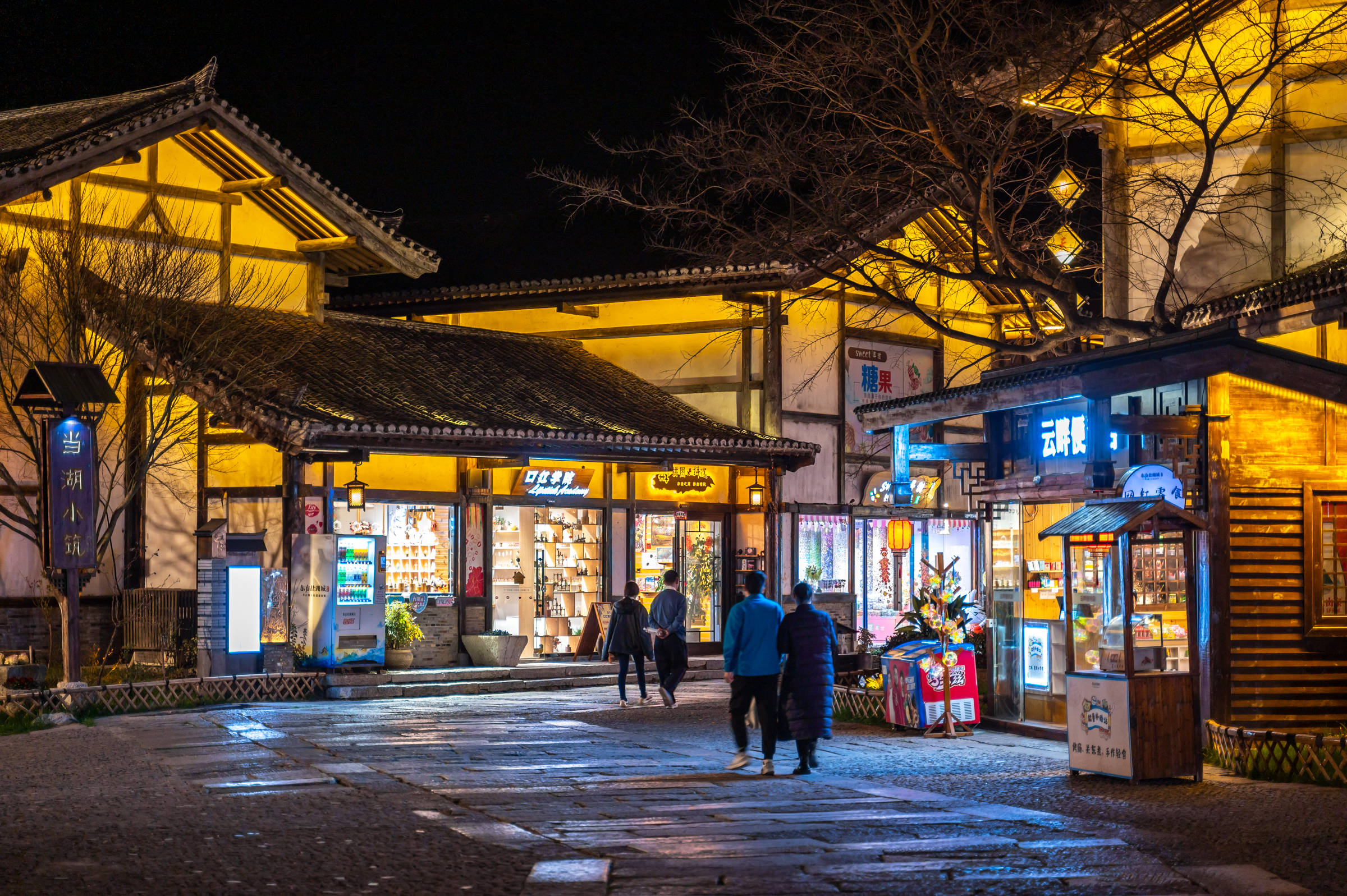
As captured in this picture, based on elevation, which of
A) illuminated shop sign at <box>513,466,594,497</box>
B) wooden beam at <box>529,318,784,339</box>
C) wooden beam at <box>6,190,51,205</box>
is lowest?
illuminated shop sign at <box>513,466,594,497</box>

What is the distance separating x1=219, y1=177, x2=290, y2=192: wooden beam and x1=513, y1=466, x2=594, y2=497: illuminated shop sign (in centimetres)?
609

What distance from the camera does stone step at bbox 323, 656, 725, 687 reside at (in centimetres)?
2002

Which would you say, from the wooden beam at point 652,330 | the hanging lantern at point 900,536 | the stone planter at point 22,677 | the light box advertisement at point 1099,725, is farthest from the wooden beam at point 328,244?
the light box advertisement at point 1099,725

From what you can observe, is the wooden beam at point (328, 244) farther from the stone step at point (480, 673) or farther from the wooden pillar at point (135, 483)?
the stone step at point (480, 673)

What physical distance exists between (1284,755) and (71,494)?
13.2m

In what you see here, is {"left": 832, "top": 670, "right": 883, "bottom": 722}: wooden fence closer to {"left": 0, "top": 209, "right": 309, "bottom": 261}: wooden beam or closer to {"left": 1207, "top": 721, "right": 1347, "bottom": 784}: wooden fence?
{"left": 1207, "top": 721, "right": 1347, "bottom": 784}: wooden fence

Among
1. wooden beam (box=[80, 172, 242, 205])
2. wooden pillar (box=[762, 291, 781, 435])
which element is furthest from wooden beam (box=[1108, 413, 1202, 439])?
wooden beam (box=[80, 172, 242, 205])

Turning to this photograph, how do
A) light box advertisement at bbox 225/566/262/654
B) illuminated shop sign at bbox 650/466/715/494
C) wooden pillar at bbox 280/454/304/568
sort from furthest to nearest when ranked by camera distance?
illuminated shop sign at bbox 650/466/715/494 → wooden pillar at bbox 280/454/304/568 → light box advertisement at bbox 225/566/262/654

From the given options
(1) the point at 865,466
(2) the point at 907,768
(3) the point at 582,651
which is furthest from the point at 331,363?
(2) the point at 907,768

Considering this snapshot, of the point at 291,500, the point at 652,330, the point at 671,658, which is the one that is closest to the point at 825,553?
the point at 652,330

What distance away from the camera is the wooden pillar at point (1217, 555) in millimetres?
12875

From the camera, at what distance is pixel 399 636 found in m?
21.9

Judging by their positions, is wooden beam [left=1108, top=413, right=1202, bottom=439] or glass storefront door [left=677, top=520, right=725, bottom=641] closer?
wooden beam [left=1108, top=413, right=1202, bottom=439]

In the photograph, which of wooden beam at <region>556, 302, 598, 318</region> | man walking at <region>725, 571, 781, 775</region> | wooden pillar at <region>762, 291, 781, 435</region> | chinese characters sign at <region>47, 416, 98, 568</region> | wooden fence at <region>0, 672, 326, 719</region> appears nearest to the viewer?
man walking at <region>725, 571, 781, 775</region>
